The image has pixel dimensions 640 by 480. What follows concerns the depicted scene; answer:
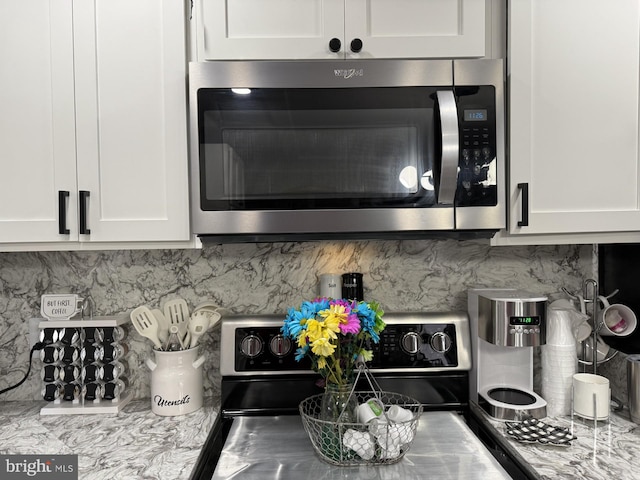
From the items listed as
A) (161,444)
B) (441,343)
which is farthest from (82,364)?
(441,343)

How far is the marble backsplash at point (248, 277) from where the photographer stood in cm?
155

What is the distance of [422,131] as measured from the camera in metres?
1.18

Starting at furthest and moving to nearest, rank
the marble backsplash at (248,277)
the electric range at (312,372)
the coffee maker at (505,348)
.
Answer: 1. the marble backsplash at (248,277)
2. the electric range at (312,372)
3. the coffee maker at (505,348)

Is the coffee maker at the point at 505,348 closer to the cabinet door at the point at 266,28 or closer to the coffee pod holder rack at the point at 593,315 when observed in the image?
the coffee pod holder rack at the point at 593,315

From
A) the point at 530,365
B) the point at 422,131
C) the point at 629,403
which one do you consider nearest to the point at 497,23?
the point at 422,131

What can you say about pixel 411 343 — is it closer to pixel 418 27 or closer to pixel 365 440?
pixel 365 440

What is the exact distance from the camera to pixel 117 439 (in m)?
1.22

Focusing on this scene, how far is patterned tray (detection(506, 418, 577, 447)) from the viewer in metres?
1.14

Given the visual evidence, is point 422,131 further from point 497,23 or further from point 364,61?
point 497,23

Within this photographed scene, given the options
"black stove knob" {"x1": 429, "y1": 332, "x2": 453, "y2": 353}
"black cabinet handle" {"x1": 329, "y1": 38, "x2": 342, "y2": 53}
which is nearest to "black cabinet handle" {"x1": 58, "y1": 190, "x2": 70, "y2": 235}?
"black cabinet handle" {"x1": 329, "y1": 38, "x2": 342, "y2": 53}

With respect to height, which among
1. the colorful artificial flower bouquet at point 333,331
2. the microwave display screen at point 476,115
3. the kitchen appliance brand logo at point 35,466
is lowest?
the kitchen appliance brand logo at point 35,466

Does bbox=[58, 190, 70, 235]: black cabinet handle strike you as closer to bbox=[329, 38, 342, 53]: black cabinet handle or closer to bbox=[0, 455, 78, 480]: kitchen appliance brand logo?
bbox=[0, 455, 78, 480]: kitchen appliance brand logo

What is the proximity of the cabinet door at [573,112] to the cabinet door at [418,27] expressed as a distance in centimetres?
11

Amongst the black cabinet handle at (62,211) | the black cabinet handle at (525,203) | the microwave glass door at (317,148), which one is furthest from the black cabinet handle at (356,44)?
the black cabinet handle at (62,211)
